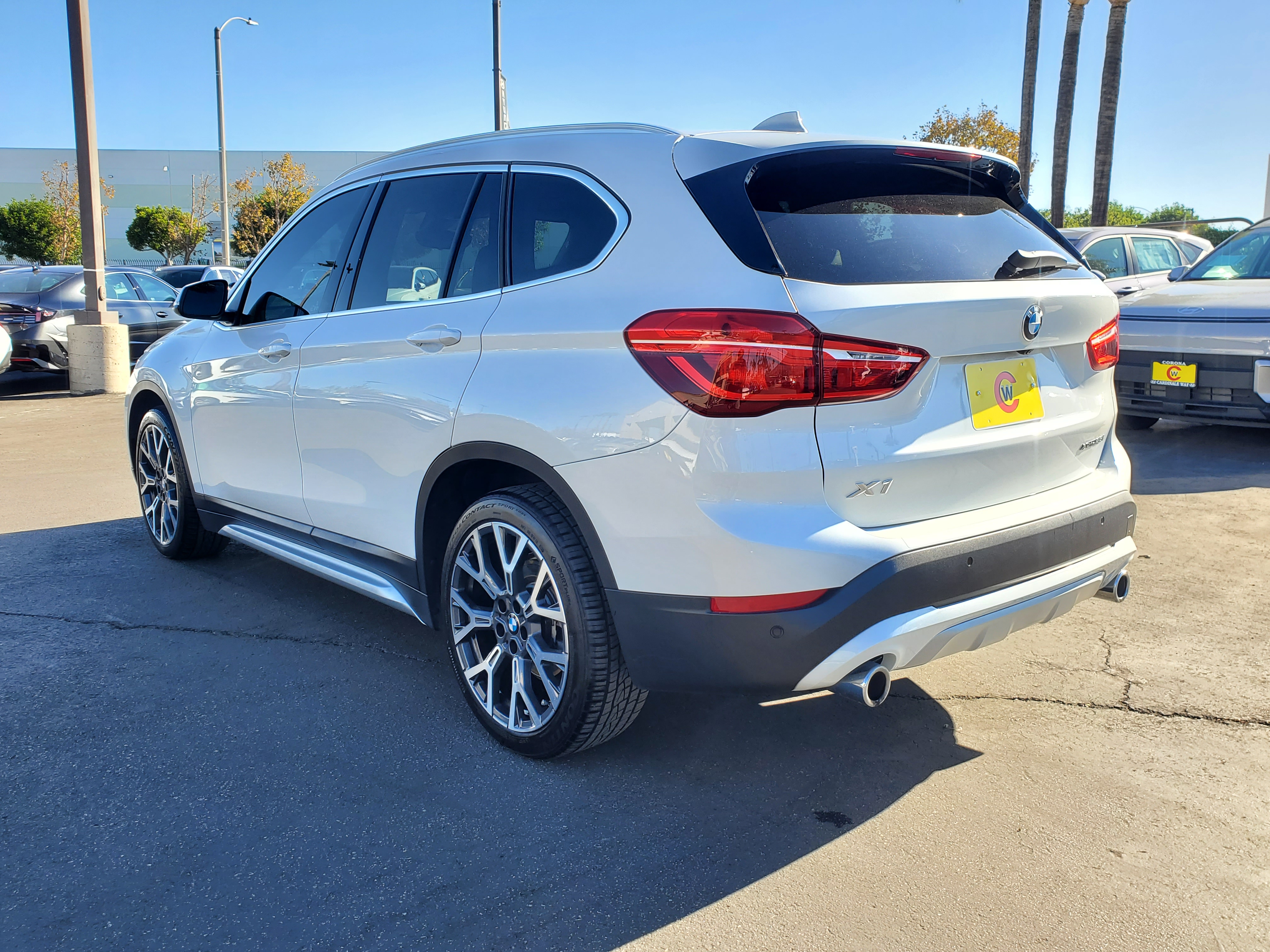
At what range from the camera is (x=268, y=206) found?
50.0 metres

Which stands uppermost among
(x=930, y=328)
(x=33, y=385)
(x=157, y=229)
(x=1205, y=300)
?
(x=157, y=229)

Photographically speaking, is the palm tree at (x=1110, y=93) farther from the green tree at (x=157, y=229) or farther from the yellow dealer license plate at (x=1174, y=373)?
the green tree at (x=157, y=229)

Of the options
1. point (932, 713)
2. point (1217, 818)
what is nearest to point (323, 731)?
point (932, 713)

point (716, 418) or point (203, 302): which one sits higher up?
point (203, 302)

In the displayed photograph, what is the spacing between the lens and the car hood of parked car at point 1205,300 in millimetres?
7281

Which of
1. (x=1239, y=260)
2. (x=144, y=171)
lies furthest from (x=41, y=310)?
(x=144, y=171)

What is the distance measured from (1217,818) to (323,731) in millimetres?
2633

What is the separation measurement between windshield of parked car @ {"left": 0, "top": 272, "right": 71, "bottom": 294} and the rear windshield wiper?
43.8ft

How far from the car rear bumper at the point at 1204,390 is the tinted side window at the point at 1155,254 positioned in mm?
3239

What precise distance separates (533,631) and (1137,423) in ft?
25.0

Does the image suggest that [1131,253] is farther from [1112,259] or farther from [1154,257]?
[1154,257]

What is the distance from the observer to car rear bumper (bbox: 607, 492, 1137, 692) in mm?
2545

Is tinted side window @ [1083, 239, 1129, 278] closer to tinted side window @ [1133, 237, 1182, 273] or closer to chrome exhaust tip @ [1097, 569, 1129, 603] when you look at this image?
tinted side window @ [1133, 237, 1182, 273]

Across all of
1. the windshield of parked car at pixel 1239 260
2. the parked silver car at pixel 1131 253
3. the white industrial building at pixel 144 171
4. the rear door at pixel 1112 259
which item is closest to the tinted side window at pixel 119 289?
the parked silver car at pixel 1131 253
